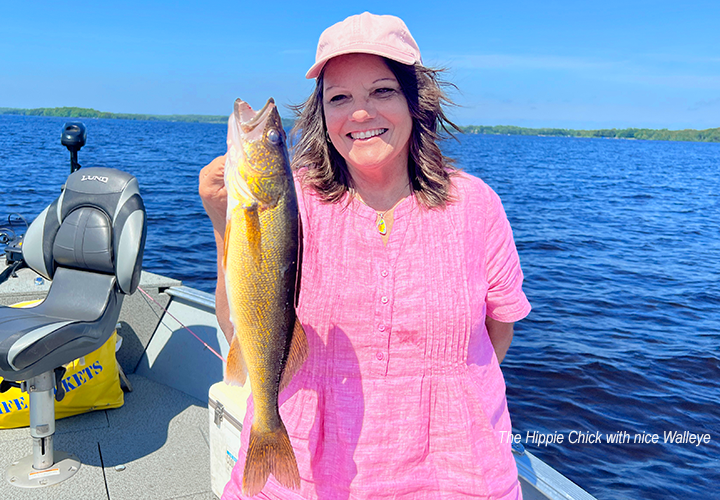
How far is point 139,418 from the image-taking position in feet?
15.2

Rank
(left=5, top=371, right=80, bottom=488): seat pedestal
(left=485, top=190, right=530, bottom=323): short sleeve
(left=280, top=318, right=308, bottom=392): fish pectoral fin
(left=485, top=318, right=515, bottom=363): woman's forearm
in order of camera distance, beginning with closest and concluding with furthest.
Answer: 1. (left=280, top=318, right=308, bottom=392): fish pectoral fin
2. (left=485, top=190, right=530, bottom=323): short sleeve
3. (left=485, top=318, right=515, bottom=363): woman's forearm
4. (left=5, top=371, right=80, bottom=488): seat pedestal

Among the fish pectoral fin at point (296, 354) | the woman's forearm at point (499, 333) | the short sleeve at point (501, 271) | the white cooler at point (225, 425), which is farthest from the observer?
the white cooler at point (225, 425)

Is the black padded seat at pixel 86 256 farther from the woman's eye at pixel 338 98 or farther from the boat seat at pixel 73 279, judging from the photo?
the woman's eye at pixel 338 98

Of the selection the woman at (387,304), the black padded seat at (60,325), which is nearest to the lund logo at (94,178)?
the black padded seat at (60,325)

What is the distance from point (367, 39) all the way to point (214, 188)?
67cm

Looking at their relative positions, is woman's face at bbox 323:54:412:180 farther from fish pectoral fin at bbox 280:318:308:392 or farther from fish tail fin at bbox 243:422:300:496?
fish tail fin at bbox 243:422:300:496

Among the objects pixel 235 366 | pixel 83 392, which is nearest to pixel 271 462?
pixel 235 366

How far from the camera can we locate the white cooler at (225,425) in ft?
10.2

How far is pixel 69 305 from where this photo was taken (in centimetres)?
393

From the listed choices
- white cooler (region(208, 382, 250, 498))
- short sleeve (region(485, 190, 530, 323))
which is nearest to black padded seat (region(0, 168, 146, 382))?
white cooler (region(208, 382, 250, 498))

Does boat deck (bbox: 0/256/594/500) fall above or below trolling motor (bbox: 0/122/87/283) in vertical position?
below

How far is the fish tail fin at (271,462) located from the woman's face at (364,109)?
907 mm

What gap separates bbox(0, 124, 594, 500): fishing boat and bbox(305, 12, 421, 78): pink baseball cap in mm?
2049

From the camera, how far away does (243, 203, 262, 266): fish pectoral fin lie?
1582 millimetres
